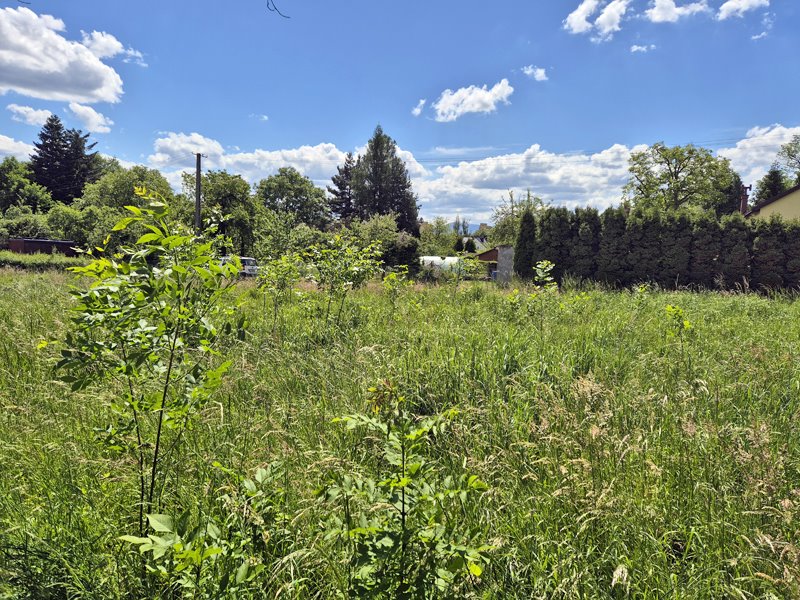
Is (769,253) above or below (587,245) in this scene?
below

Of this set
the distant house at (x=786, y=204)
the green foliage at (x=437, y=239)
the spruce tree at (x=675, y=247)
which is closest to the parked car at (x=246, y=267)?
the spruce tree at (x=675, y=247)

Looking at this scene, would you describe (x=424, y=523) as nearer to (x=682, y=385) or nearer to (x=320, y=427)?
(x=320, y=427)

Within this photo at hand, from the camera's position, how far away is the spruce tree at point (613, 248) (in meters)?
16.9

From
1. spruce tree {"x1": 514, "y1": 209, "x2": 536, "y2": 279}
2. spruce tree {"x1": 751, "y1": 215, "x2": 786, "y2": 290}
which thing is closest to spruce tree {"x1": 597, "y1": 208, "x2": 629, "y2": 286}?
spruce tree {"x1": 514, "y1": 209, "x2": 536, "y2": 279}

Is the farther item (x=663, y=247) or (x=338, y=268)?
(x=663, y=247)

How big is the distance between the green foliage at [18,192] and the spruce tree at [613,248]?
A: 5547cm

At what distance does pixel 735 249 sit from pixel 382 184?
43.3 meters

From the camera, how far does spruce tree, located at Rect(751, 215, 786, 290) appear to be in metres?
15.6

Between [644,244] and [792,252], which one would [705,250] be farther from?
[792,252]

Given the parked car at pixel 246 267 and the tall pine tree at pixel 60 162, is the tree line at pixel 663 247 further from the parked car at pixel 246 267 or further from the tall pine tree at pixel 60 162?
the tall pine tree at pixel 60 162

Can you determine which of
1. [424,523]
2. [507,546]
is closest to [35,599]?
[424,523]

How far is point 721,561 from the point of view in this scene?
1863 mm

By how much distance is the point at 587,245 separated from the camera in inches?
683

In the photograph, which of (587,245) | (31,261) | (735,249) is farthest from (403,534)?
(31,261)
